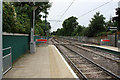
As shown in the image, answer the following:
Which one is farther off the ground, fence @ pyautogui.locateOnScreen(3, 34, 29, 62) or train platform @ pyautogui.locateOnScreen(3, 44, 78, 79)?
fence @ pyautogui.locateOnScreen(3, 34, 29, 62)

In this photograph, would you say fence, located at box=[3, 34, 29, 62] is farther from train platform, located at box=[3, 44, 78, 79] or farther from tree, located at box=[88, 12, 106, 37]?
tree, located at box=[88, 12, 106, 37]

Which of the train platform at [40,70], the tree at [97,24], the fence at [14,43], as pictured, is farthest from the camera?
the tree at [97,24]

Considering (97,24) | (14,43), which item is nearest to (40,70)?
(14,43)

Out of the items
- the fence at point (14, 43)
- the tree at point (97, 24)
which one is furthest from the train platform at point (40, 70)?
the tree at point (97, 24)

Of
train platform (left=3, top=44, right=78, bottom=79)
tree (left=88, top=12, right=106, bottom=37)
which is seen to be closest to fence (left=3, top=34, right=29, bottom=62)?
train platform (left=3, top=44, right=78, bottom=79)

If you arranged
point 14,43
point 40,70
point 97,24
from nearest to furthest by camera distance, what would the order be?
point 40,70, point 14,43, point 97,24

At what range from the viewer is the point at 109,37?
20703 millimetres

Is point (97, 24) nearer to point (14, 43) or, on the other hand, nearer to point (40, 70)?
point (14, 43)

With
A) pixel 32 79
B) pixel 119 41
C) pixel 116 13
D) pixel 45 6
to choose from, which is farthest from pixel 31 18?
pixel 116 13

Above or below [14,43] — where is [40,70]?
below

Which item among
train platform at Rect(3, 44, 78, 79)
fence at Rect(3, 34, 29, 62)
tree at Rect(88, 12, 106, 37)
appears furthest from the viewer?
tree at Rect(88, 12, 106, 37)

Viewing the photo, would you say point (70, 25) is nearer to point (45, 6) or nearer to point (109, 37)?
point (109, 37)

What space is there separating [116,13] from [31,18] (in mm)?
16859

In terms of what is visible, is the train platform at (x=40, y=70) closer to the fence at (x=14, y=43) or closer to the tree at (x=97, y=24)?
the fence at (x=14, y=43)
